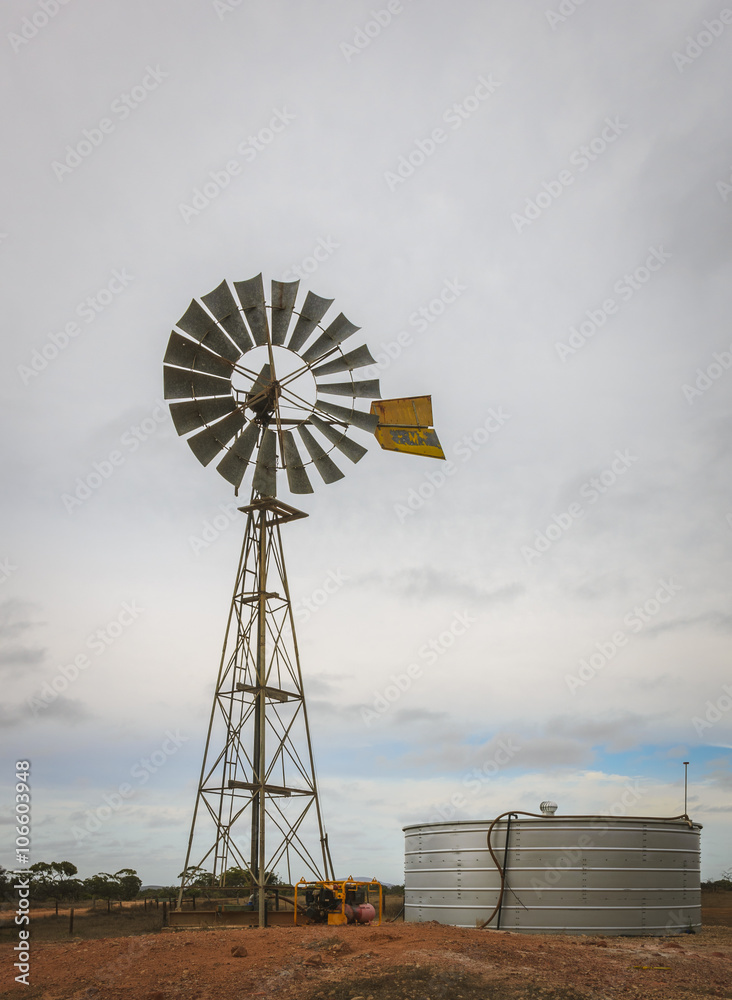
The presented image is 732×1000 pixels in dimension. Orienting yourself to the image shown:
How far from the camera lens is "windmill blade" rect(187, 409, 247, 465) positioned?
70.7 ft

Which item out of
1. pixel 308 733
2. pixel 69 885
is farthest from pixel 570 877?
pixel 69 885

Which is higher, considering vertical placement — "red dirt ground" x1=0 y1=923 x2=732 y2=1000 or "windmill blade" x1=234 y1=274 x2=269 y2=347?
"windmill blade" x1=234 y1=274 x2=269 y2=347

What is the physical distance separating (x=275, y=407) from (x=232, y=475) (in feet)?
8.06

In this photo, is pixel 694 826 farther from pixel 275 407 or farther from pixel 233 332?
pixel 233 332

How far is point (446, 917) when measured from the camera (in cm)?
1945

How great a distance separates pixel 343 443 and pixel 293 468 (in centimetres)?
160

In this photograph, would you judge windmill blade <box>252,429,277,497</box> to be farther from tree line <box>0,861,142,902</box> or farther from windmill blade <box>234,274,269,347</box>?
tree line <box>0,861,142,902</box>

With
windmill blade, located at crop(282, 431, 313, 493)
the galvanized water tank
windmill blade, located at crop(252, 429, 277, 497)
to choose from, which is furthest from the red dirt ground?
windmill blade, located at crop(282, 431, 313, 493)

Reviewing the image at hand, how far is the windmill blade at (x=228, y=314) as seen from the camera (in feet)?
68.6

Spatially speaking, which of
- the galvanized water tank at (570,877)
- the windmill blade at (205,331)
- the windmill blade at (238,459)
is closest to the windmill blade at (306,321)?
the windmill blade at (205,331)

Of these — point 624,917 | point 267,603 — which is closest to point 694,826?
point 624,917

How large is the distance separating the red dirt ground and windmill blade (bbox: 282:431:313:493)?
36.4 feet

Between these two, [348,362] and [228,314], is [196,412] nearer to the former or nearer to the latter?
[228,314]

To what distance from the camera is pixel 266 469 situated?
22.2 m
